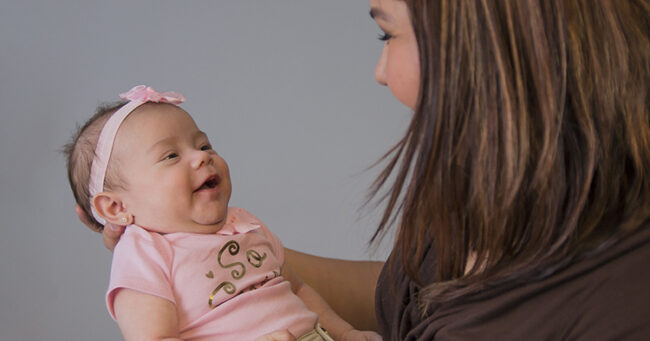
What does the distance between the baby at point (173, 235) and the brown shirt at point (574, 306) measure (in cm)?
34

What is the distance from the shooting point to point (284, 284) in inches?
49.3

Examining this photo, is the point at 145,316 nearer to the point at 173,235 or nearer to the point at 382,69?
the point at 173,235

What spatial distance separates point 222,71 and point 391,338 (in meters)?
1.58

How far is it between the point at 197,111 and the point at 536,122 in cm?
185

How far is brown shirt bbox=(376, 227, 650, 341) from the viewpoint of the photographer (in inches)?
33.0

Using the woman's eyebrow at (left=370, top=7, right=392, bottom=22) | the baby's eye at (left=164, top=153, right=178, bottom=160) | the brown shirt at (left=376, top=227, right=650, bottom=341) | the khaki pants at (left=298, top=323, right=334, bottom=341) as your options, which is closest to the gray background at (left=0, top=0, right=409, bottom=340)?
the khaki pants at (left=298, top=323, right=334, bottom=341)

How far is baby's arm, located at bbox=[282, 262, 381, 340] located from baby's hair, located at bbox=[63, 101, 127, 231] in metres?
0.41

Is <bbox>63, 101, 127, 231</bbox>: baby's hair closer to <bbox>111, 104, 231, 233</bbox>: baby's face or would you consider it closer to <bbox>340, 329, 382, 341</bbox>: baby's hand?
<bbox>111, 104, 231, 233</bbox>: baby's face

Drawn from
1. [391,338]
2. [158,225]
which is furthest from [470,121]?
[158,225]

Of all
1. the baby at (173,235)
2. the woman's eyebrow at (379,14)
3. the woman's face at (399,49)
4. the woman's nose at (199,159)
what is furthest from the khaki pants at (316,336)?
the woman's eyebrow at (379,14)

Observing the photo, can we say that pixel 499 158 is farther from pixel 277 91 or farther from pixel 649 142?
pixel 277 91

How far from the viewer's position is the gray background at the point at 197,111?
7.62 ft

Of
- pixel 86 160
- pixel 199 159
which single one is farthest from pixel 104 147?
pixel 199 159

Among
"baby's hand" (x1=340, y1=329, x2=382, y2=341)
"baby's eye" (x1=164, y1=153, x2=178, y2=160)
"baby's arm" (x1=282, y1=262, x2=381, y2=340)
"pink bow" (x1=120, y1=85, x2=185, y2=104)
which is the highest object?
"pink bow" (x1=120, y1=85, x2=185, y2=104)
